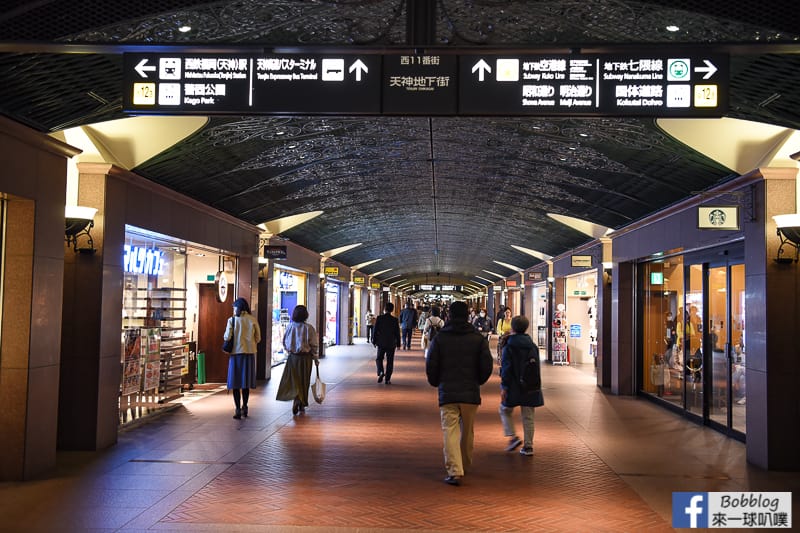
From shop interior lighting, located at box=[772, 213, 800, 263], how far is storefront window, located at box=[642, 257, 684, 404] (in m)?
4.36

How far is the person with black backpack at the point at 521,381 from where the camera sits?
8859 mm

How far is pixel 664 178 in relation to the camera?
10992 millimetres

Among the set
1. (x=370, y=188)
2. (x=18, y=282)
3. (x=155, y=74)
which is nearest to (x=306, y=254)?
(x=370, y=188)

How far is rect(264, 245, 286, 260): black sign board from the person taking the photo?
16.9 metres

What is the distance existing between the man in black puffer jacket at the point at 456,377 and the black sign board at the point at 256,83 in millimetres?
2696

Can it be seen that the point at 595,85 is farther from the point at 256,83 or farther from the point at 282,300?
the point at 282,300

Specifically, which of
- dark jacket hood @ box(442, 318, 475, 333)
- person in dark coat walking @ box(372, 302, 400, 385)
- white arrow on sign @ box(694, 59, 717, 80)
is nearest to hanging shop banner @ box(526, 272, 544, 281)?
person in dark coat walking @ box(372, 302, 400, 385)

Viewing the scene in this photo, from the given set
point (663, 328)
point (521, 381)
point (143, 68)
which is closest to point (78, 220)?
point (143, 68)

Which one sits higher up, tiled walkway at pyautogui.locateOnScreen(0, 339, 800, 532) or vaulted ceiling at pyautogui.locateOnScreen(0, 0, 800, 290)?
vaulted ceiling at pyautogui.locateOnScreen(0, 0, 800, 290)

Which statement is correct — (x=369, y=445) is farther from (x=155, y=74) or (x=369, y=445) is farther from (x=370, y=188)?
(x=370, y=188)

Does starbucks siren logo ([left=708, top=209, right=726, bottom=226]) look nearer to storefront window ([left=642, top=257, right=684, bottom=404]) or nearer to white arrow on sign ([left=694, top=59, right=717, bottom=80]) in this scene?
storefront window ([left=642, top=257, right=684, bottom=404])

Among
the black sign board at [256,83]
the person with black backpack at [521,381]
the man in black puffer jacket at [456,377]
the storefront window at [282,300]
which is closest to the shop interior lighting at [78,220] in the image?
the black sign board at [256,83]

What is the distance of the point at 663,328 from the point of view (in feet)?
46.3

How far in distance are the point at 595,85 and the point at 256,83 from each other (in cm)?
240
